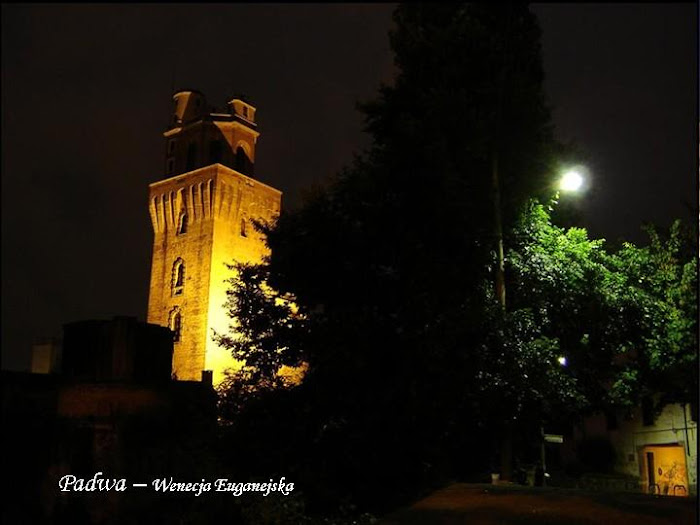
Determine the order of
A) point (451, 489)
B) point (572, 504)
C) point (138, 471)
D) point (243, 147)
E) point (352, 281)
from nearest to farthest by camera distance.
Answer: point (572, 504) < point (451, 489) < point (352, 281) < point (138, 471) < point (243, 147)

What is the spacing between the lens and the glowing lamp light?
15148mm

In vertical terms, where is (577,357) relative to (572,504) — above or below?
above

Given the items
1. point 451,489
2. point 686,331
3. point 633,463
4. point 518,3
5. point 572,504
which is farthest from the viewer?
point 633,463

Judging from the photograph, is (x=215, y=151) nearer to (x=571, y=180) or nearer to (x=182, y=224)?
(x=182, y=224)

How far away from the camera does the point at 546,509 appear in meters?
6.74

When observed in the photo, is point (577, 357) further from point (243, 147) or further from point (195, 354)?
point (243, 147)

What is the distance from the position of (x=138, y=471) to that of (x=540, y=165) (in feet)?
44.7

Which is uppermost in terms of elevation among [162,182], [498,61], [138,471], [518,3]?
[162,182]

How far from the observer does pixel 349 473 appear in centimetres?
1298

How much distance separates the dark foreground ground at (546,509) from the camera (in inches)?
250

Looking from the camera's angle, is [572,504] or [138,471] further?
[138,471]

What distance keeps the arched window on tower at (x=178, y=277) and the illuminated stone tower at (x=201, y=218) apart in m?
0.06

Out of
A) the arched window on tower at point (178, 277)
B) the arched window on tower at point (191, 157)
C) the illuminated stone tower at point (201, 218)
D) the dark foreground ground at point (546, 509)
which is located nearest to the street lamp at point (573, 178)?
the dark foreground ground at point (546, 509)

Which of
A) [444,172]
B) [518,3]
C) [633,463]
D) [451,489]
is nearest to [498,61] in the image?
[518,3]
